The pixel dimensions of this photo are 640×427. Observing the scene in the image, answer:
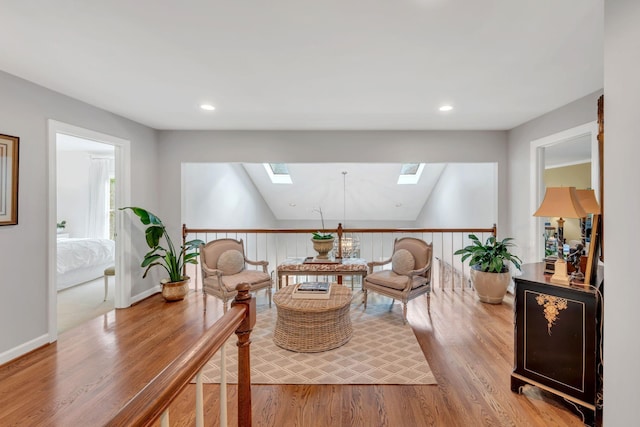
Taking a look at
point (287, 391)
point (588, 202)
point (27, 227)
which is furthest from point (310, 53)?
point (27, 227)

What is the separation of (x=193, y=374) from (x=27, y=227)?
2.94 meters

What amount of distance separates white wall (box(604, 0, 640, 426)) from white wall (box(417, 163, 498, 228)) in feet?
10.7

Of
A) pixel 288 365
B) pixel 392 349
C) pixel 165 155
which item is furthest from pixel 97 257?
pixel 392 349

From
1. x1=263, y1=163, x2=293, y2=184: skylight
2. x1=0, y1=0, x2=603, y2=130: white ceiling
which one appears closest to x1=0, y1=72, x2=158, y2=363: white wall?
x1=0, y1=0, x2=603, y2=130: white ceiling

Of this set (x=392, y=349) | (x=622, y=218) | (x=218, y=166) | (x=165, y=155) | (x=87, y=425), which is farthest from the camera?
(x=218, y=166)

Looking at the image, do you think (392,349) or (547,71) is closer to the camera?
(547,71)

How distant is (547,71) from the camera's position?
2467 mm

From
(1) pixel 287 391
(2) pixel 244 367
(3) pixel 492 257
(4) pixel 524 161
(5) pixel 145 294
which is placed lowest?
(1) pixel 287 391

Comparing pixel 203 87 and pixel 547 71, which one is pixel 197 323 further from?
pixel 547 71

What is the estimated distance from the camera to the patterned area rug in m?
2.33

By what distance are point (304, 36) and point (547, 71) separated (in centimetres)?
204

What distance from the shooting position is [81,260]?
16.1 ft

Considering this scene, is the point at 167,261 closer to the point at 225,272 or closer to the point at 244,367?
the point at 225,272

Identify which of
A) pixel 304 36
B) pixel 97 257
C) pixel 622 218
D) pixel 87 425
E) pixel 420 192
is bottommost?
pixel 87 425
